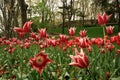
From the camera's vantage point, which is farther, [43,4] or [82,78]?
[43,4]

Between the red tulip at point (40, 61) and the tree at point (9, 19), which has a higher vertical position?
the red tulip at point (40, 61)

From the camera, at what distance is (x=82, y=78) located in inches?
199

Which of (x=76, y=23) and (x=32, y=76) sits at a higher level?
(x=32, y=76)

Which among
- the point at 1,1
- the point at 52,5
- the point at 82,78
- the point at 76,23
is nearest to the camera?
the point at 82,78

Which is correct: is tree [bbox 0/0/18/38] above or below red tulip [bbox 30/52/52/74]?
below

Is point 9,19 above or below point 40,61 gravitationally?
below

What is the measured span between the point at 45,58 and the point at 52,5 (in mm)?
63722

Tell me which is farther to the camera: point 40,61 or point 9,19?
point 9,19

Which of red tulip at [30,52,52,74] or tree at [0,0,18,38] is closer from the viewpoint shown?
red tulip at [30,52,52,74]

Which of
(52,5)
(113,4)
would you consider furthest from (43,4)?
(52,5)

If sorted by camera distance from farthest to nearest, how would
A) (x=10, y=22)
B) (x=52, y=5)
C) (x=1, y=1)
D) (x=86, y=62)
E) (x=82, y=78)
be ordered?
(x=52, y=5), (x=1, y=1), (x=10, y=22), (x=82, y=78), (x=86, y=62)

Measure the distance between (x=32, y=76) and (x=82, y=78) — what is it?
88 cm

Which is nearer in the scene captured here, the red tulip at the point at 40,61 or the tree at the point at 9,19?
the red tulip at the point at 40,61

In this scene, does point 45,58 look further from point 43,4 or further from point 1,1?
point 43,4
